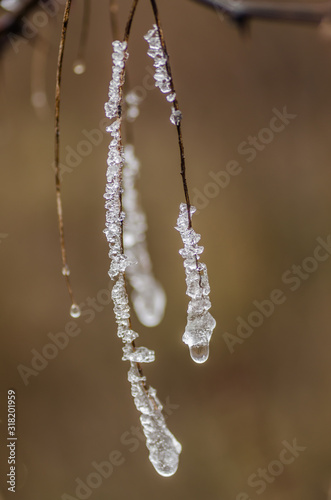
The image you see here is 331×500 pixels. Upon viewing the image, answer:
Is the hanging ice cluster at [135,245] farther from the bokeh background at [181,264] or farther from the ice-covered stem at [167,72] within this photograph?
the bokeh background at [181,264]

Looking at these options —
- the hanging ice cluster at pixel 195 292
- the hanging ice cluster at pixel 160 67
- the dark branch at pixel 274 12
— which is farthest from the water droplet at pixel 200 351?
the dark branch at pixel 274 12

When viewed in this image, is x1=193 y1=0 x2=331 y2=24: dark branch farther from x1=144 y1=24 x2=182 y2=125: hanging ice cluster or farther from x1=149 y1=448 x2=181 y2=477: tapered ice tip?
x1=149 y1=448 x2=181 y2=477: tapered ice tip

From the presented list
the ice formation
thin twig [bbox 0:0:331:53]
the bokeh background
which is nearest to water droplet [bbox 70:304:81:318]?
the ice formation

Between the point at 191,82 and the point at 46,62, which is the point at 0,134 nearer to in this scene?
the point at 46,62

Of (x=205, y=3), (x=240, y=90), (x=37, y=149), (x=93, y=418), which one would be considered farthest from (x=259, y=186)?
(x=205, y=3)

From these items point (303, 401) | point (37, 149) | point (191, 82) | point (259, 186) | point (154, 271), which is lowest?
point (303, 401)

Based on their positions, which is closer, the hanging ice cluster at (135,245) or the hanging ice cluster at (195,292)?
the hanging ice cluster at (195,292)
